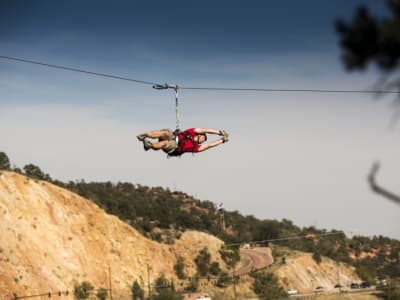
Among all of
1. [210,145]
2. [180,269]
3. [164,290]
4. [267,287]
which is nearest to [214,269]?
[180,269]

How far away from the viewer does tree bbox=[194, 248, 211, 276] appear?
7511cm

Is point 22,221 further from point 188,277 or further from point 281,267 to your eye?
point 281,267

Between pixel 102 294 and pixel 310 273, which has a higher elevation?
pixel 310 273

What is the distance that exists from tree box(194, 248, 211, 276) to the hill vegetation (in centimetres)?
426

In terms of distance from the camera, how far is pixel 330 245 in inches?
4695

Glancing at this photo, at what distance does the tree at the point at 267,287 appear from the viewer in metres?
67.6

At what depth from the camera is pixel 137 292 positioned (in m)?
62.6

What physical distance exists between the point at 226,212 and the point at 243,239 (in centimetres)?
2770

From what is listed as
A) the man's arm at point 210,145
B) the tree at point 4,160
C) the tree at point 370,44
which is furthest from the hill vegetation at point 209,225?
the tree at point 370,44

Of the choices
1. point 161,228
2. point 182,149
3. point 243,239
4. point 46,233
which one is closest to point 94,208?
point 46,233

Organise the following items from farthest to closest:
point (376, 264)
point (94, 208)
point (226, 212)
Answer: point (226, 212) → point (376, 264) → point (94, 208)

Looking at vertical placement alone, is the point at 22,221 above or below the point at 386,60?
above

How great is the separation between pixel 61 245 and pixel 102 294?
6.13m

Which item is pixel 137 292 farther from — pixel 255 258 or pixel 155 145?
pixel 155 145
